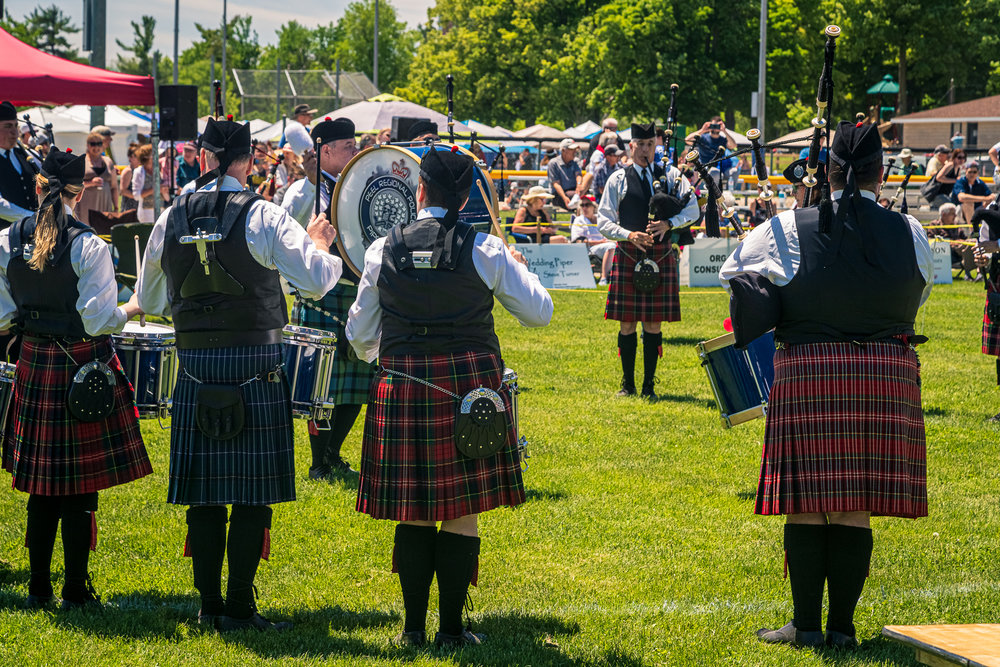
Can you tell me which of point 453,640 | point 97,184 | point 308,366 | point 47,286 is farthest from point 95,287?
point 97,184

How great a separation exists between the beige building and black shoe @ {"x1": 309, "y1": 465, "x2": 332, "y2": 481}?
33009 millimetres

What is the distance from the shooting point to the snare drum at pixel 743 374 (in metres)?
4.64

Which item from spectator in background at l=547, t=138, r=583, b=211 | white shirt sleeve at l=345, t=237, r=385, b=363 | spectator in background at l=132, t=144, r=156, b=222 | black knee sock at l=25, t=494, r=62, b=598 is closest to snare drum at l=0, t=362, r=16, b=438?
black knee sock at l=25, t=494, r=62, b=598

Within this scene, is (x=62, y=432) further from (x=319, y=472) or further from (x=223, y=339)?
(x=319, y=472)

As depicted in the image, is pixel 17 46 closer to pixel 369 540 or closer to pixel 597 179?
pixel 369 540

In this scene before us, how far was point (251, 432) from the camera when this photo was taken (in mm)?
3584

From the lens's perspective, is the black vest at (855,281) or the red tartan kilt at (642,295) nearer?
the black vest at (855,281)

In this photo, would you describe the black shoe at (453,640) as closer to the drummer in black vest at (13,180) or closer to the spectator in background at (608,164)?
the drummer in black vest at (13,180)

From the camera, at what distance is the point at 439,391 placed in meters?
3.41

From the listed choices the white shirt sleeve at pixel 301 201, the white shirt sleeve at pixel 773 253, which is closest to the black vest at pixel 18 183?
the white shirt sleeve at pixel 301 201

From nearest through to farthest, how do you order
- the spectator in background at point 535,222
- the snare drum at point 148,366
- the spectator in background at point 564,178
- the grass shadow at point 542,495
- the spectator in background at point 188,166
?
1. the snare drum at point 148,366
2. the grass shadow at point 542,495
3. the spectator in background at point 188,166
4. the spectator in background at point 535,222
5. the spectator in background at point 564,178

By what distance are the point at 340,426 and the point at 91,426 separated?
191 cm

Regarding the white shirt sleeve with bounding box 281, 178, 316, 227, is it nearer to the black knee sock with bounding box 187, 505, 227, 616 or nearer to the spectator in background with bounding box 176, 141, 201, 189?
the black knee sock with bounding box 187, 505, 227, 616

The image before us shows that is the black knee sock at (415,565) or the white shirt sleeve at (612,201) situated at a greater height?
the white shirt sleeve at (612,201)
